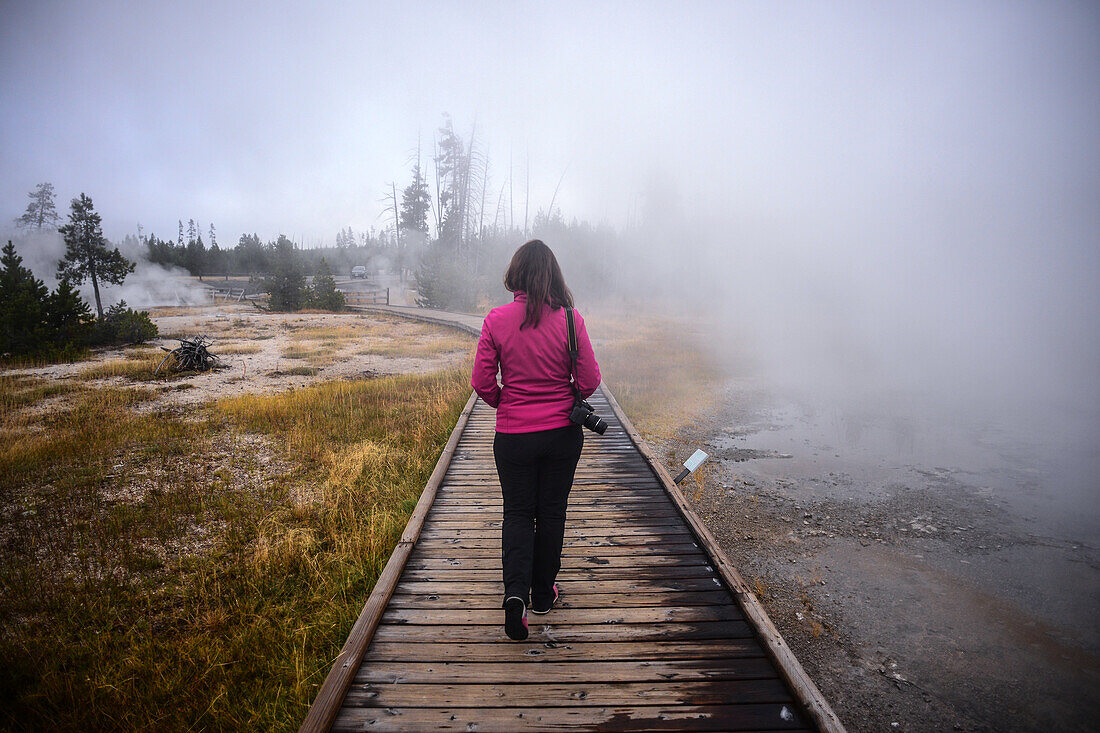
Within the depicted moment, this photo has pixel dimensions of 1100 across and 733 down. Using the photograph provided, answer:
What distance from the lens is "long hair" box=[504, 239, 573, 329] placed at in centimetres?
250

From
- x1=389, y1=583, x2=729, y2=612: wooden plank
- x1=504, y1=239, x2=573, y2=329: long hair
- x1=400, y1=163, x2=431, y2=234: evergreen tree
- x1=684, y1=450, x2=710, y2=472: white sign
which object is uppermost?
x1=400, y1=163, x2=431, y2=234: evergreen tree

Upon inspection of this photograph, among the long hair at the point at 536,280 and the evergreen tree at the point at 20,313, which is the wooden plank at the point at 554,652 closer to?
the long hair at the point at 536,280

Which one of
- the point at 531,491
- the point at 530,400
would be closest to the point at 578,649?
the point at 531,491

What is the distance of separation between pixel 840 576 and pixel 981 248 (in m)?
45.9

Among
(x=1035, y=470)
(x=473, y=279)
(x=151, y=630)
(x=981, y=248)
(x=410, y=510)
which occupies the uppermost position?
(x=981, y=248)

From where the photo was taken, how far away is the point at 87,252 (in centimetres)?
2003

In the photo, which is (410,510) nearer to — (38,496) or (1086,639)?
(38,496)

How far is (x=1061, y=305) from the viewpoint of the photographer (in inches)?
1189

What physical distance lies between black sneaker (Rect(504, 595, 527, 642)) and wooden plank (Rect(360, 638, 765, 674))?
0.15 metres

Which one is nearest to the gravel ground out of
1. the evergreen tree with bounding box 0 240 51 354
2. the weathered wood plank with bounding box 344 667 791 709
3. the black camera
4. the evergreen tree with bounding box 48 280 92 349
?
the weathered wood plank with bounding box 344 667 791 709

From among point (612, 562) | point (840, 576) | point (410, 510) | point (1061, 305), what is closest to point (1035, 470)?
point (840, 576)

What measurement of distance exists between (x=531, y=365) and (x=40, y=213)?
6317 cm

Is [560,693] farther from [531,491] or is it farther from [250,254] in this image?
[250,254]

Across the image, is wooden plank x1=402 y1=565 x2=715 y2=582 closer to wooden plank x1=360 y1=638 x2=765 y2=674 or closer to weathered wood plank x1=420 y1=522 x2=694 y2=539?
weathered wood plank x1=420 y1=522 x2=694 y2=539
